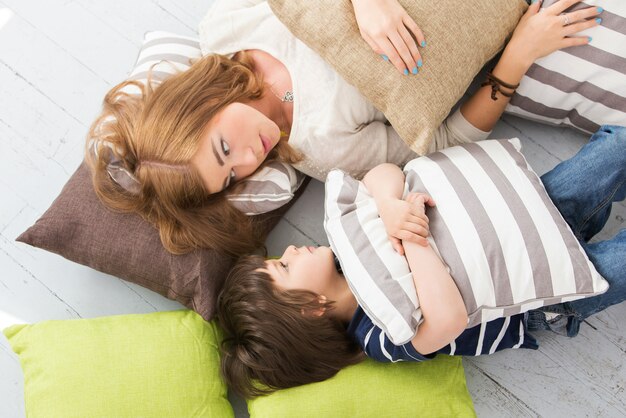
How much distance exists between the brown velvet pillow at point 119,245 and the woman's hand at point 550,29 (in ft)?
3.05

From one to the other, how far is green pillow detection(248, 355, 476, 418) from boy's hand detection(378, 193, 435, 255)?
1.14ft

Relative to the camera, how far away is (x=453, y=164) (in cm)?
132

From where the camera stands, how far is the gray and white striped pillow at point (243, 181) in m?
1.43

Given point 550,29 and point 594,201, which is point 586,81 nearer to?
point 550,29

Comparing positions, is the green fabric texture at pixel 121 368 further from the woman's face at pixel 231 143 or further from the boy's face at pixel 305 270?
the woman's face at pixel 231 143

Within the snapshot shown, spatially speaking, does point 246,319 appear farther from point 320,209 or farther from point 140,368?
point 320,209

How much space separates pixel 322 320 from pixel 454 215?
15.7 inches

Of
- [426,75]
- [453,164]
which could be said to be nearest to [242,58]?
[426,75]

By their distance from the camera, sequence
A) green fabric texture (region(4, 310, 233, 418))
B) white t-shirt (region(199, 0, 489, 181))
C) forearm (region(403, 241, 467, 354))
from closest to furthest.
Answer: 1. forearm (region(403, 241, 467, 354))
2. green fabric texture (region(4, 310, 233, 418))
3. white t-shirt (region(199, 0, 489, 181))

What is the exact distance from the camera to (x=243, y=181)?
4.72ft

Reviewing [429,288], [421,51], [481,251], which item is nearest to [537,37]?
[421,51]

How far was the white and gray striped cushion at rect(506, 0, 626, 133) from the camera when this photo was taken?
1.30 metres

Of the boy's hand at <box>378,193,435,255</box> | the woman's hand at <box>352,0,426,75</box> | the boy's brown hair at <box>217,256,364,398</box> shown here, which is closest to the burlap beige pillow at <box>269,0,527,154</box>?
the woman's hand at <box>352,0,426,75</box>

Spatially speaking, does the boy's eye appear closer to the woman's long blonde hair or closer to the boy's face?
the woman's long blonde hair
